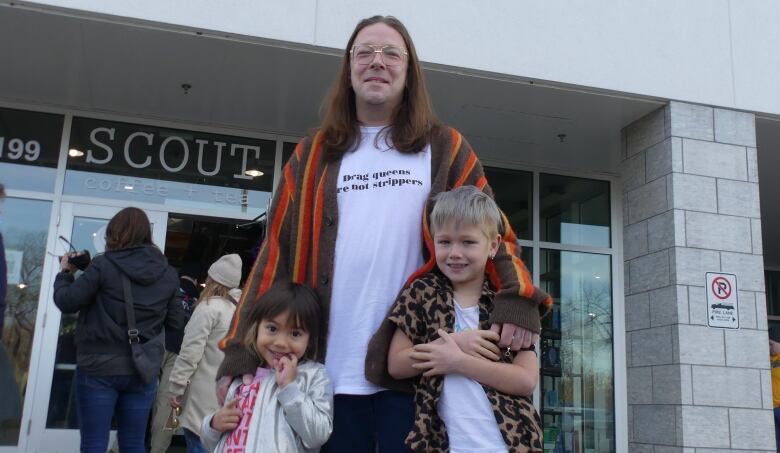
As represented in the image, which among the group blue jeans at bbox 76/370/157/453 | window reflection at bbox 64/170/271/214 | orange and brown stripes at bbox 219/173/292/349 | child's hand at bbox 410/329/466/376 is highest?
window reflection at bbox 64/170/271/214

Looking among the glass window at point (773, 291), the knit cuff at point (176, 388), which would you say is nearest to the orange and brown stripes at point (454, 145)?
the knit cuff at point (176, 388)

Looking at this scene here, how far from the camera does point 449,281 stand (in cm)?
197

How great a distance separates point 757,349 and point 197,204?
199 inches

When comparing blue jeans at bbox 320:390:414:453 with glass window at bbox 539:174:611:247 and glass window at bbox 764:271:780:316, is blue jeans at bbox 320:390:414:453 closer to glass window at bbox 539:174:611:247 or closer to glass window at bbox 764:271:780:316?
glass window at bbox 539:174:611:247

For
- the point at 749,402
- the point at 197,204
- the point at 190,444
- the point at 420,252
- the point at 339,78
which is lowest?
the point at 190,444

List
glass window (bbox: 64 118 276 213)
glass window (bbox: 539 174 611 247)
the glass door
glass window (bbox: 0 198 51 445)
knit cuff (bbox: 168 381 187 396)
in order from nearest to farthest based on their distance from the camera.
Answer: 1. knit cuff (bbox: 168 381 187 396)
2. the glass door
3. glass window (bbox: 0 198 51 445)
4. glass window (bbox: 64 118 276 213)
5. glass window (bbox: 539 174 611 247)

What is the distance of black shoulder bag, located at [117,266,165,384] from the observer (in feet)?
12.8

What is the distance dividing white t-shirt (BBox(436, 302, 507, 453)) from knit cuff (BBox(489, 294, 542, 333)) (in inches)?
6.7

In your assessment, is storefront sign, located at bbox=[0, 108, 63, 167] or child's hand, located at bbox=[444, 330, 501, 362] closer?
child's hand, located at bbox=[444, 330, 501, 362]

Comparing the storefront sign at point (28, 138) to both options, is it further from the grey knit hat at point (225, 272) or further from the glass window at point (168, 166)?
the grey knit hat at point (225, 272)

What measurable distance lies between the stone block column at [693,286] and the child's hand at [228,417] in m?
4.45

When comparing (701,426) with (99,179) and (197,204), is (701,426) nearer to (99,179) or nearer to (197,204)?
(197,204)

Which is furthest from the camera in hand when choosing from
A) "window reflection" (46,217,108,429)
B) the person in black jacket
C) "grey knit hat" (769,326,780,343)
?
"grey knit hat" (769,326,780,343)

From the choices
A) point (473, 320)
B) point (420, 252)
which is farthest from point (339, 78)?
point (473, 320)
